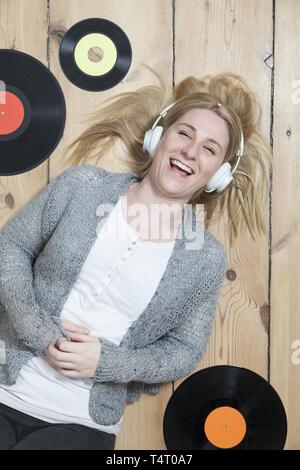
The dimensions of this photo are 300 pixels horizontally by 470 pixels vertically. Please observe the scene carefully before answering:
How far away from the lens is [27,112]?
123 centimetres

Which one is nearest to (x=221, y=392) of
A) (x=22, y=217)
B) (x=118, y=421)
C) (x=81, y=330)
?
(x=118, y=421)

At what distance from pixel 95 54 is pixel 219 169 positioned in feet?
1.27

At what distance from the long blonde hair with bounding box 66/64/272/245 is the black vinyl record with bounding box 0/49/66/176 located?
0.22 ft

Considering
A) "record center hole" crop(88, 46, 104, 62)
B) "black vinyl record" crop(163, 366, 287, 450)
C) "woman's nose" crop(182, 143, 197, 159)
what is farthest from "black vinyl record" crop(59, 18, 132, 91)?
"black vinyl record" crop(163, 366, 287, 450)

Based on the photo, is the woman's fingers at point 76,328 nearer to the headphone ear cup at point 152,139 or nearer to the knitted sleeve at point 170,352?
the knitted sleeve at point 170,352

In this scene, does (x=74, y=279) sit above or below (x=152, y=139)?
below

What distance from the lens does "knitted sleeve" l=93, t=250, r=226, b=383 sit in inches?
43.2

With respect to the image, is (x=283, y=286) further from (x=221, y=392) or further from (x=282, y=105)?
(x=282, y=105)

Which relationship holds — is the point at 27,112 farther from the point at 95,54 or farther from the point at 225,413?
the point at 225,413

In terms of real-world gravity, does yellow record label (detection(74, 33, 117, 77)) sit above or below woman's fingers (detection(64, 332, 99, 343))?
above

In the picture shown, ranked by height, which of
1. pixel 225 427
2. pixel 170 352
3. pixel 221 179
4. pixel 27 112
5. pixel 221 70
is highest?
pixel 221 70

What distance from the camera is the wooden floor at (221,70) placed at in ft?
4.13

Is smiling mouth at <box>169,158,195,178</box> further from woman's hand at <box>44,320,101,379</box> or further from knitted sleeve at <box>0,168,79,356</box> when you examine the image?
woman's hand at <box>44,320,101,379</box>

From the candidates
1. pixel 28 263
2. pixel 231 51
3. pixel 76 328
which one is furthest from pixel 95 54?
pixel 76 328
